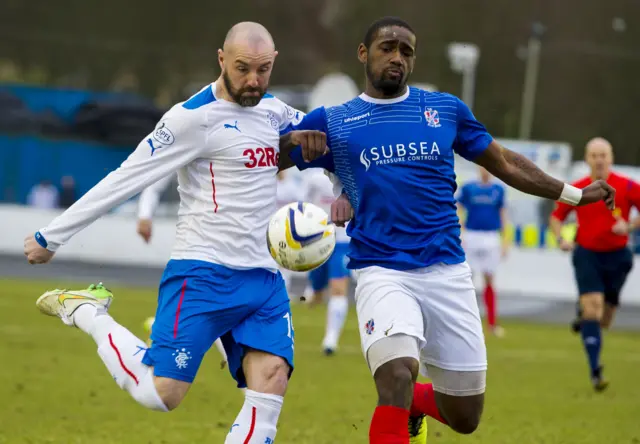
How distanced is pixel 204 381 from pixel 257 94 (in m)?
6.12

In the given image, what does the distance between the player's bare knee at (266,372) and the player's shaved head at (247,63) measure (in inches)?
52.5

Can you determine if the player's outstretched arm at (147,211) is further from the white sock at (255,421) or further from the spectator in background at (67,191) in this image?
the spectator in background at (67,191)

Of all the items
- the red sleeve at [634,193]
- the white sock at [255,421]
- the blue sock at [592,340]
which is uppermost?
the red sleeve at [634,193]

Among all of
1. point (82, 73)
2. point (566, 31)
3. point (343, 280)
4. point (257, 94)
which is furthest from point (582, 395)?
point (82, 73)

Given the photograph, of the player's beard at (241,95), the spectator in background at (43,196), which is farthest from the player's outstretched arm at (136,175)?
the spectator in background at (43,196)

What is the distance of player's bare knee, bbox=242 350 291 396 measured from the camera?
610cm

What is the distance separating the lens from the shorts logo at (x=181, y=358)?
6.13 meters

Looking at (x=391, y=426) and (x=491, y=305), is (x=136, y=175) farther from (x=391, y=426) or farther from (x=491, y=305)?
(x=491, y=305)


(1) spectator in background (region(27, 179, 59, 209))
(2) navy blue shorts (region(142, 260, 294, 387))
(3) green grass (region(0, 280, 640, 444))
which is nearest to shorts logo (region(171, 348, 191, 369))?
(2) navy blue shorts (region(142, 260, 294, 387))

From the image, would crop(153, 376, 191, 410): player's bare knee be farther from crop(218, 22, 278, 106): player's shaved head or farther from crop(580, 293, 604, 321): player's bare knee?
crop(580, 293, 604, 321): player's bare knee

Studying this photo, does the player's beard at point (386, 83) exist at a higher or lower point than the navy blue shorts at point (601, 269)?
higher

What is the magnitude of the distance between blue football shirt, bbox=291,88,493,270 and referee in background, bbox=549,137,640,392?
555 cm

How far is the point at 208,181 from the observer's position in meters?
6.31

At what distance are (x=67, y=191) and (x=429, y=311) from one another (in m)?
25.8
